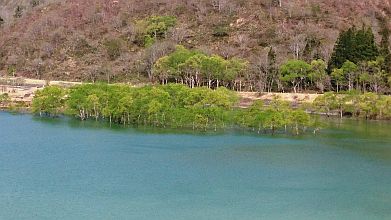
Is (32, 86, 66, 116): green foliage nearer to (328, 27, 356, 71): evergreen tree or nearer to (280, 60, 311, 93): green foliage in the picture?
(280, 60, 311, 93): green foliage

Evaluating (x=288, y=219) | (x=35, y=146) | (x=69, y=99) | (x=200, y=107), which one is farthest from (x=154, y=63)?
(x=288, y=219)

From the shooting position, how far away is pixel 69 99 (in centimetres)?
4859

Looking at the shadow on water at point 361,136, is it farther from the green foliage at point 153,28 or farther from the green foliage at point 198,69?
the green foliage at point 153,28

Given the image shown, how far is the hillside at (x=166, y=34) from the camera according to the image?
241 feet

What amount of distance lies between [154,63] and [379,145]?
35814mm

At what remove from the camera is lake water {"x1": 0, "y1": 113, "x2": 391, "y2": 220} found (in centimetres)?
2436

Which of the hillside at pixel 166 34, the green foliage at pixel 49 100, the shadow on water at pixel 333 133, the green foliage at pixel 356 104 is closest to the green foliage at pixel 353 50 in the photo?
the hillside at pixel 166 34

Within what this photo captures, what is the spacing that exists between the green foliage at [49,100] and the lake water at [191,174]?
520cm

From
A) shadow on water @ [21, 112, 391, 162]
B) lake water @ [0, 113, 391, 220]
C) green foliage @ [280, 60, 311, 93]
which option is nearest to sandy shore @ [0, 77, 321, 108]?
green foliage @ [280, 60, 311, 93]

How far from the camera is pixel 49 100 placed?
163ft

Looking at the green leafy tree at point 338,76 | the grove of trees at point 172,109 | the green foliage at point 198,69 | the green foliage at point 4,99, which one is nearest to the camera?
the grove of trees at point 172,109

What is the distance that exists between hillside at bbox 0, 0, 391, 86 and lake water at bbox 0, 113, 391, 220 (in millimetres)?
29188

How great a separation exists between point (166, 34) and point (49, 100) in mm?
32205

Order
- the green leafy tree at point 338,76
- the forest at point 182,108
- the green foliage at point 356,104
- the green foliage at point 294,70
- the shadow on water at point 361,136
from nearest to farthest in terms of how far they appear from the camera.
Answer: the shadow on water at point 361,136 → the forest at point 182,108 → the green foliage at point 356,104 → the green leafy tree at point 338,76 → the green foliage at point 294,70
